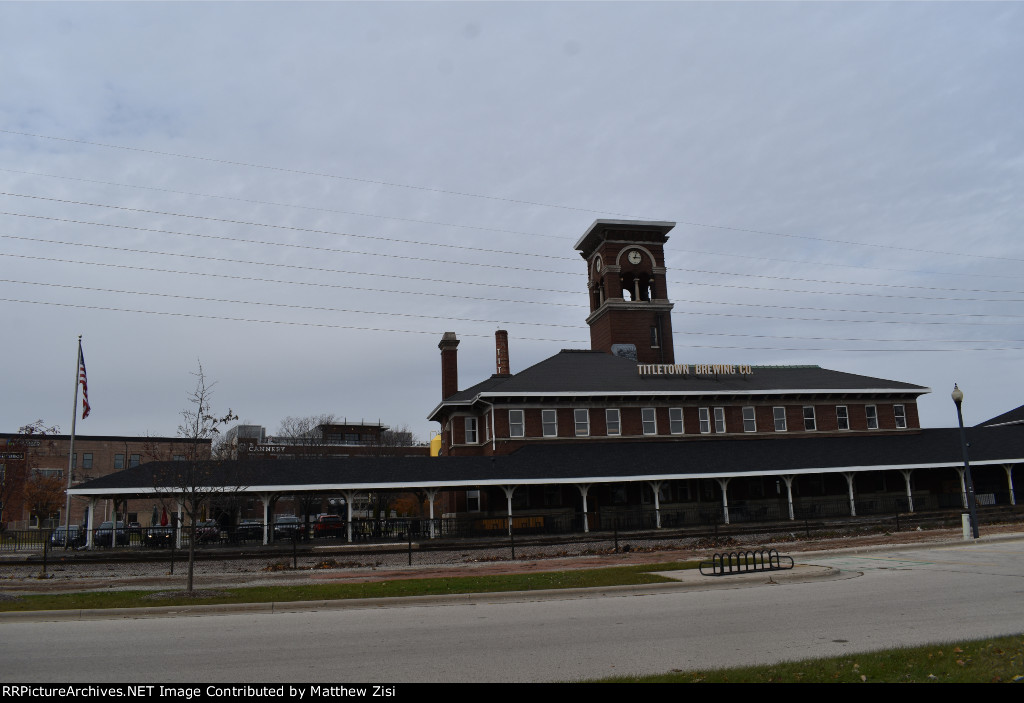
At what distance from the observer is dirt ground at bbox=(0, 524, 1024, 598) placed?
22.8m

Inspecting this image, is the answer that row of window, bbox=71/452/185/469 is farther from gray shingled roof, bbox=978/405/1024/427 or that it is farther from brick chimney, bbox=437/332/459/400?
gray shingled roof, bbox=978/405/1024/427

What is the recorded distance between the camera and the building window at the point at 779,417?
51.6 m

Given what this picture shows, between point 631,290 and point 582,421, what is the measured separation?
18748 millimetres

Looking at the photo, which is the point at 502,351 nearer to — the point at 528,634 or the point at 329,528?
the point at 329,528

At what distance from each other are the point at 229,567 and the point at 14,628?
14281mm

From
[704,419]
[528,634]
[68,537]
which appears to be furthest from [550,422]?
[528,634]

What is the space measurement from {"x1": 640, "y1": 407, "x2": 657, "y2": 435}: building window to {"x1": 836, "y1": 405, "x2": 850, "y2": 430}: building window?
1317 centimetres

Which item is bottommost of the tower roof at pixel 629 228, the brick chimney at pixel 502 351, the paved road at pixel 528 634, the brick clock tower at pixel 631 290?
the paved road at pixel 528 634

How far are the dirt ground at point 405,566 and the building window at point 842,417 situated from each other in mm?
18936

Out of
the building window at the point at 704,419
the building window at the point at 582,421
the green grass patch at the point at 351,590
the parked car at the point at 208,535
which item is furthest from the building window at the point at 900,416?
the parked car at the point at 208,535

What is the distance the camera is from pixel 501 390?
45688 millimetres

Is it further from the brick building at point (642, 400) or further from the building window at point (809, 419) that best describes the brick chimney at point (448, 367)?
the building window at point (809, 419)

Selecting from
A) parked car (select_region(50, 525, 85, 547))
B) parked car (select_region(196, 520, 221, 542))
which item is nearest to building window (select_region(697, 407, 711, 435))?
parked car (select_region(196, 520, 221, 542))
